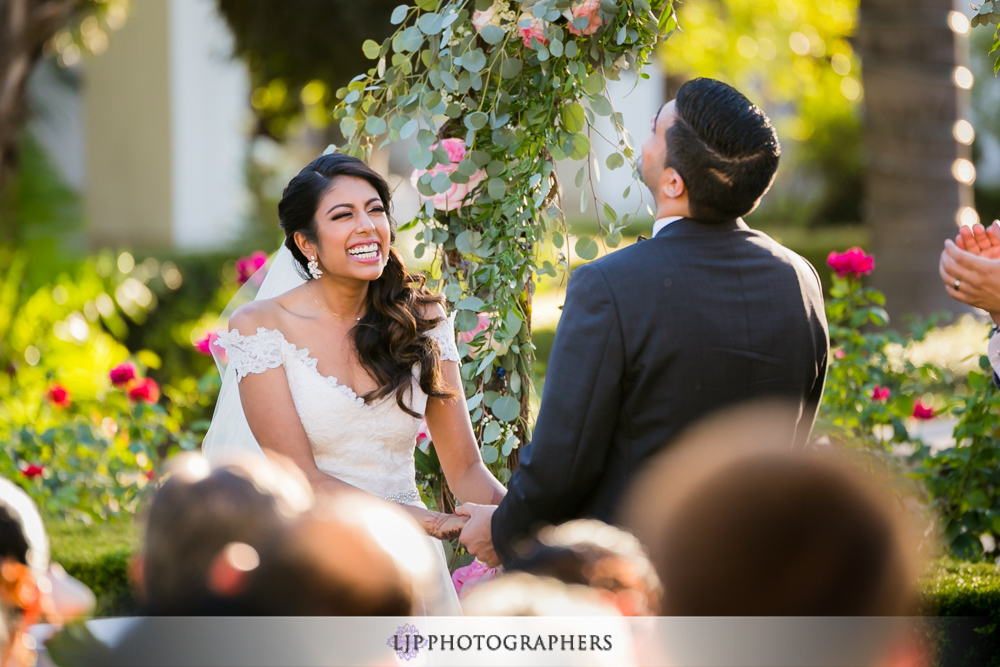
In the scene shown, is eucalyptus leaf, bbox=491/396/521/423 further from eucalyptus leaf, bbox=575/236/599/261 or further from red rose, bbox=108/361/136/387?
red rose, bbox=108/361/136/387

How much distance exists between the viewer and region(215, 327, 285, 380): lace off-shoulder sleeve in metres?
2.67

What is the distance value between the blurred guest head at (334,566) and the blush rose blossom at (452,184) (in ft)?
5.11

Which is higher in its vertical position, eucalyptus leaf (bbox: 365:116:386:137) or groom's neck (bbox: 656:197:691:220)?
eucalyptus leaf (bbox: 365:116:386:137)

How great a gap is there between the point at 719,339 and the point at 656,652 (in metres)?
0.67

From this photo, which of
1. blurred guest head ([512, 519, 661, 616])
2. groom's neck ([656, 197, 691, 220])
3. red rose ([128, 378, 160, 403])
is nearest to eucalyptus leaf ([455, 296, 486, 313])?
groom's neck ([656, 197, 691, 220])

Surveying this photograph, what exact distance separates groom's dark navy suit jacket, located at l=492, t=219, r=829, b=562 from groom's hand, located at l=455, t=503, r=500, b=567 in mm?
318

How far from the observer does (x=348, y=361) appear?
282 cm

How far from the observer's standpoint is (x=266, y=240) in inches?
430

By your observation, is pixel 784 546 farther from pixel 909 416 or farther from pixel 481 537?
pixel 909 416

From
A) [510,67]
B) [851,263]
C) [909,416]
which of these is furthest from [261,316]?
[909,416]

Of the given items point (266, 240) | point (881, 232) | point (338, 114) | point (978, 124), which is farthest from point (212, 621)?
point (978, 124)

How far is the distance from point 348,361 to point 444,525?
0.61 metres

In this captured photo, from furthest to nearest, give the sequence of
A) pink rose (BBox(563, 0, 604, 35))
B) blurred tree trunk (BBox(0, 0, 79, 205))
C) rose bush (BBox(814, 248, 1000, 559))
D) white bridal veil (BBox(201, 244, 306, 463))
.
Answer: blurred tree trunk (BBox(0, 0, 79, 205)) < rose bush (BBox(814, 248, 1000, 559)) < white bridal veil (BBox(201, 244, 306, 463)) < pink rose (BBox(563, 0, 604, 35))

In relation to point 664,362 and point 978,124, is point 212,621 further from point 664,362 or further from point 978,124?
point 978,124
